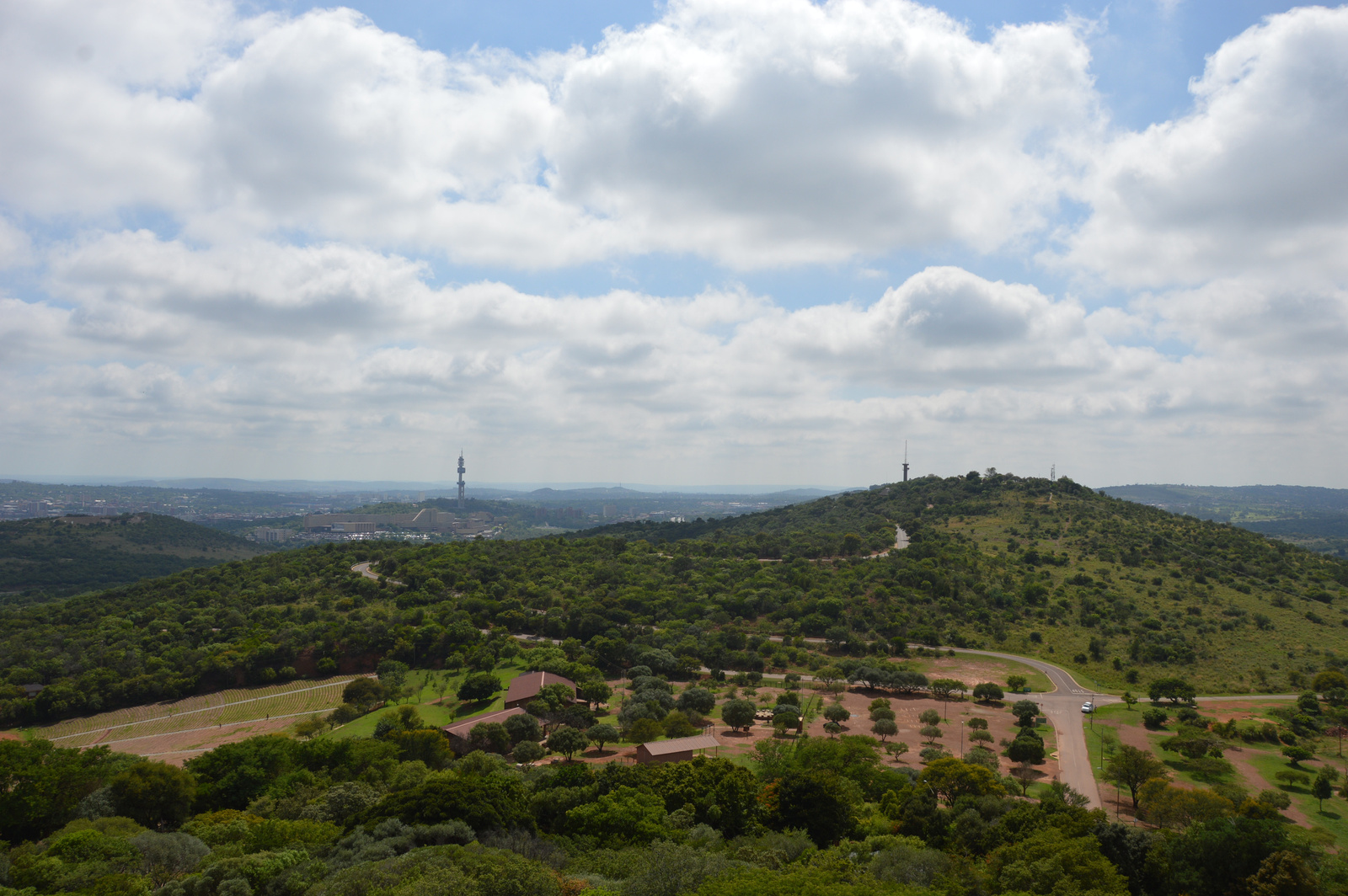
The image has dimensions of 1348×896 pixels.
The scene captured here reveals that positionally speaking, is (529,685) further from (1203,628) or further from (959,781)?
(1203,628)

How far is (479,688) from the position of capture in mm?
53094

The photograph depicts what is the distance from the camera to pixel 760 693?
181 ft

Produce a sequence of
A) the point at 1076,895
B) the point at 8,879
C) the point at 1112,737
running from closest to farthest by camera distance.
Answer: the point at 1076,895, the point at 8,879, the point at 1112,737

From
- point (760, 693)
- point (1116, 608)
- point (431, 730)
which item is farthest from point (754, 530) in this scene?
point (431, 730)

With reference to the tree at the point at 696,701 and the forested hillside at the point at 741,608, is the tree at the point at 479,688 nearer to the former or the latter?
A: the forested hillside at the point at 741,608

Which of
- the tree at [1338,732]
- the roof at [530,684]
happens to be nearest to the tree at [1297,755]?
the tree at [1338,732]

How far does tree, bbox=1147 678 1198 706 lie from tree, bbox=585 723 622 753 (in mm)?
40583

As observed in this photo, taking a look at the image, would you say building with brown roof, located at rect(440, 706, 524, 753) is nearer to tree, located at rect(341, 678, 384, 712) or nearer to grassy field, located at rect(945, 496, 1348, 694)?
tree, located at rect(341, 678, 384, 712)

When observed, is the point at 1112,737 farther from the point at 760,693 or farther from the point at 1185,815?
the point at 760,693

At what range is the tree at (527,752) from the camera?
39281 millimetres

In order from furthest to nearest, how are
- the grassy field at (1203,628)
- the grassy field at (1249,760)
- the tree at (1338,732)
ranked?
1. the grassy field at (1203,628)
2. the tree at (1338,732)
3. the grassy field at (1249,760)

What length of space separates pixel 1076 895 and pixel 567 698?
120ft

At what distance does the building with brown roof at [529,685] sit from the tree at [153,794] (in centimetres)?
2125

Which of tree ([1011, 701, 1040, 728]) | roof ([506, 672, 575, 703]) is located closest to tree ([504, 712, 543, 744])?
roof ([506, 672, 575, 703])
